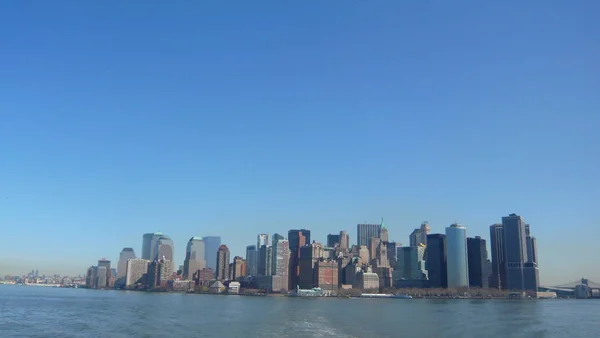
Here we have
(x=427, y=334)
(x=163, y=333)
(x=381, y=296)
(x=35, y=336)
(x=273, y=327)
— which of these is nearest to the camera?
(x=35, y=336)

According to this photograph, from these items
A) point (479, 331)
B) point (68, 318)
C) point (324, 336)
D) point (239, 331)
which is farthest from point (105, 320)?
point (479, 331)

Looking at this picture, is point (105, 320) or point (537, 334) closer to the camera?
point (537, 334)

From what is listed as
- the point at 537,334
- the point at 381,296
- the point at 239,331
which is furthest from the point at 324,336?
the point at 381,296

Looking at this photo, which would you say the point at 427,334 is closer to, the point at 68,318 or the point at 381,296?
the point at 68,318

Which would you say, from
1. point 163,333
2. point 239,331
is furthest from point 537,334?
point 163,333

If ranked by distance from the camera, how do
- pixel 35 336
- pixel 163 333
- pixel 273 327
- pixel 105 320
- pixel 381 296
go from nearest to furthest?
pixel 35 336, pixel 163 333, pixel 273 327, pixel 105 320, pixel 381 296

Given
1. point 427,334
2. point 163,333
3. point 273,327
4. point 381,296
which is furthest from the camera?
point 381,296

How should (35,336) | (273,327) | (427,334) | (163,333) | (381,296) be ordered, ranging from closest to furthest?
(35,336)
(163,333)
(427,334)
(273,327)
(381,296)

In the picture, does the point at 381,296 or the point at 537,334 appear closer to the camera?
the point at 537,334

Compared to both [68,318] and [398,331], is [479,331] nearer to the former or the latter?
[398,331]
